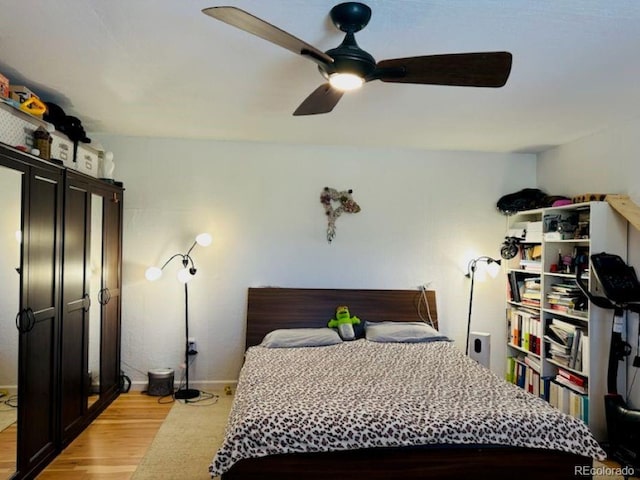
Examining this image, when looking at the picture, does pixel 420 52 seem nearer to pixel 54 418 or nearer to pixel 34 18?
pixel 34 18

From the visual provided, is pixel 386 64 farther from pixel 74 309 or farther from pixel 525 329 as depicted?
pixel 525 329

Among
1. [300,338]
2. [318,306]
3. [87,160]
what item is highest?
[87,160]

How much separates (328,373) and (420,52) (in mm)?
1982

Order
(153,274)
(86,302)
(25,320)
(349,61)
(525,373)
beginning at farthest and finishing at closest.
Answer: (525,373) → (153,274) → (86,302) → (25,320) → (349,61)

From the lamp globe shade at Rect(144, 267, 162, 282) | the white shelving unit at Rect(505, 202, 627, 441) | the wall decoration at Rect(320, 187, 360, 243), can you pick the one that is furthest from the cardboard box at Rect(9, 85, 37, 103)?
the white shelving unit at Rect(505, 202, 627, 441)

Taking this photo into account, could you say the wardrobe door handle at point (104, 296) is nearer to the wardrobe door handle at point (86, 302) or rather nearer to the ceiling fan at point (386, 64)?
the wardrobe door handle at point (86, 302)

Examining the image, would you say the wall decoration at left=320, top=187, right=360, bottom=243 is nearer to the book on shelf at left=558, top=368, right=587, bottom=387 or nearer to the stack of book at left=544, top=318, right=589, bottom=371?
the stack of book at left=544, top=318, right=589, bottom=371

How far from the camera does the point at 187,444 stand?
9.56ft

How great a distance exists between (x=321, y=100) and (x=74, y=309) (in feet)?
7.17

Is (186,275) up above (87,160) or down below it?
below

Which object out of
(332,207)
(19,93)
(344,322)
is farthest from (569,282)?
(19,93)

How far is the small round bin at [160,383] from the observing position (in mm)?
3779

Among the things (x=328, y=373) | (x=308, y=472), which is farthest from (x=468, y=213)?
(x=308, y=472)

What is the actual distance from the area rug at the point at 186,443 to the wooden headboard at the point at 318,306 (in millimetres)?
698
